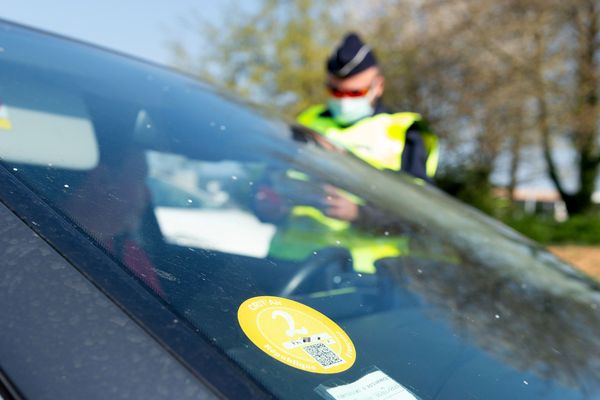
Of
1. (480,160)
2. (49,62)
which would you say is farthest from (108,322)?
(480,160)

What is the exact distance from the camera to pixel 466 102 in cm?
1470

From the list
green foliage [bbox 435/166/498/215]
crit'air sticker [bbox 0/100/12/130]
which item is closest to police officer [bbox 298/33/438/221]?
crit'air sticker [bbox 0/100/12/130]

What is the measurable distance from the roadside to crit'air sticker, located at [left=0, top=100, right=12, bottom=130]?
975 cm

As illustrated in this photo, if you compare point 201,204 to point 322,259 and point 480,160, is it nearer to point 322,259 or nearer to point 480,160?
point 322,259

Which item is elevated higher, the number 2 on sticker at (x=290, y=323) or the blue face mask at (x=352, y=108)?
the number 2 on sticker at (x=290, y=323)

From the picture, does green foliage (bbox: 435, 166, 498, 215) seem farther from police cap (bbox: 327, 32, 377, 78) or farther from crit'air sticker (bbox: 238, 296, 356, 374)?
crit'air sticker (bbox: 238, 296, 356, 374)

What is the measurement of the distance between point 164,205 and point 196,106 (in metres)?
0.41

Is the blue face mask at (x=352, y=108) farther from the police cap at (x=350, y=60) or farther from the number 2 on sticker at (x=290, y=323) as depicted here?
the number 2 on sticker at (x=290, y=323)

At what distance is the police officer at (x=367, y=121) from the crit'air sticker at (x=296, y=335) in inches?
64.1

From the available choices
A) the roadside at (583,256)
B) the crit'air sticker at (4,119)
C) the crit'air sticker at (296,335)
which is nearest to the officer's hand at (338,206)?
the crit'air sticker at (296,335)

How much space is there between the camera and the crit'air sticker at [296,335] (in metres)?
0.85

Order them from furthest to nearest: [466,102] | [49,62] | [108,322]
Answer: [466,102], [49,62], [108,322]

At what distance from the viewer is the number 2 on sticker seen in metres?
0.90

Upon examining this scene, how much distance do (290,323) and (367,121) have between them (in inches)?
78.3
